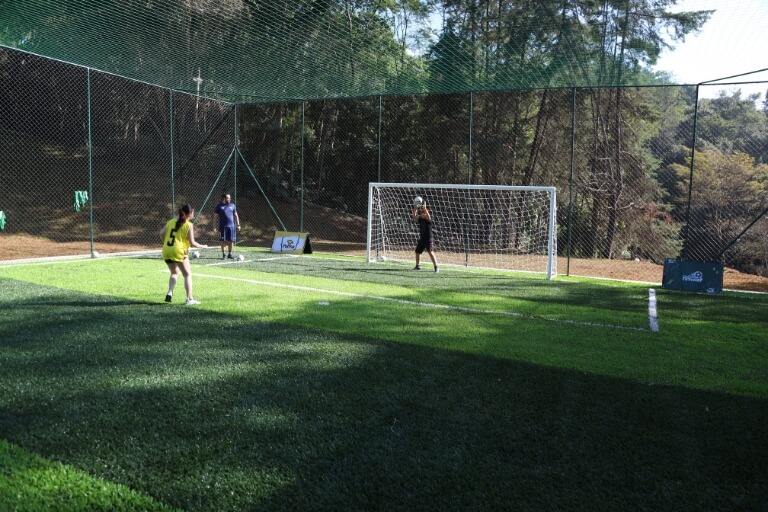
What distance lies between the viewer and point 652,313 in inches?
321

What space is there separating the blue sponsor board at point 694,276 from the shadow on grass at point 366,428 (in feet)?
21.7

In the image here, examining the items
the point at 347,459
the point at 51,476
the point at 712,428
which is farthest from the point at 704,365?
the point at 51,476

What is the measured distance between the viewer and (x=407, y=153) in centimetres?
2566

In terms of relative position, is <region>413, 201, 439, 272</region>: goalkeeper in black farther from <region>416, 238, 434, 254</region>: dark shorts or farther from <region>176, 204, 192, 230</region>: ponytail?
<region>176, 204, 192, 230</region>: ponytail

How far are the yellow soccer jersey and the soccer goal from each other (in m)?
7.06

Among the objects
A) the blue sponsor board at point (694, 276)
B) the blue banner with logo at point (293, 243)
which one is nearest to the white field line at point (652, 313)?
the blue sponsor board at point (694, 276)

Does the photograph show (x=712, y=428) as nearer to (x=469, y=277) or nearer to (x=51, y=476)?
(x=51, y=476)

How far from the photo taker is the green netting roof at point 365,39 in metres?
10.6

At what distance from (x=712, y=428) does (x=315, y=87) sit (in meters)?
13.4

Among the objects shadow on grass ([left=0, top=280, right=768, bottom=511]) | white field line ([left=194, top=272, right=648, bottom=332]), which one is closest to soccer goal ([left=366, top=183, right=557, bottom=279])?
white field line ([left=194, top=272, right=648, bottom=332])

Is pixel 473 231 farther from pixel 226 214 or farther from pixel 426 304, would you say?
pixel 426 304

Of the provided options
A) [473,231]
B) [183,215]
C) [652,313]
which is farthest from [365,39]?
[652,313]

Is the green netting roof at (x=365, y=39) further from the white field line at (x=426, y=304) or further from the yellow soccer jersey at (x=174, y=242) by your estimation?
the white field line at (x=426, y=304)

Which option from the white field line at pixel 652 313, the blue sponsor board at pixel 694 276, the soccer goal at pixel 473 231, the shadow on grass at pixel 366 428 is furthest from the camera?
the soccer goal at pixel 473 231
